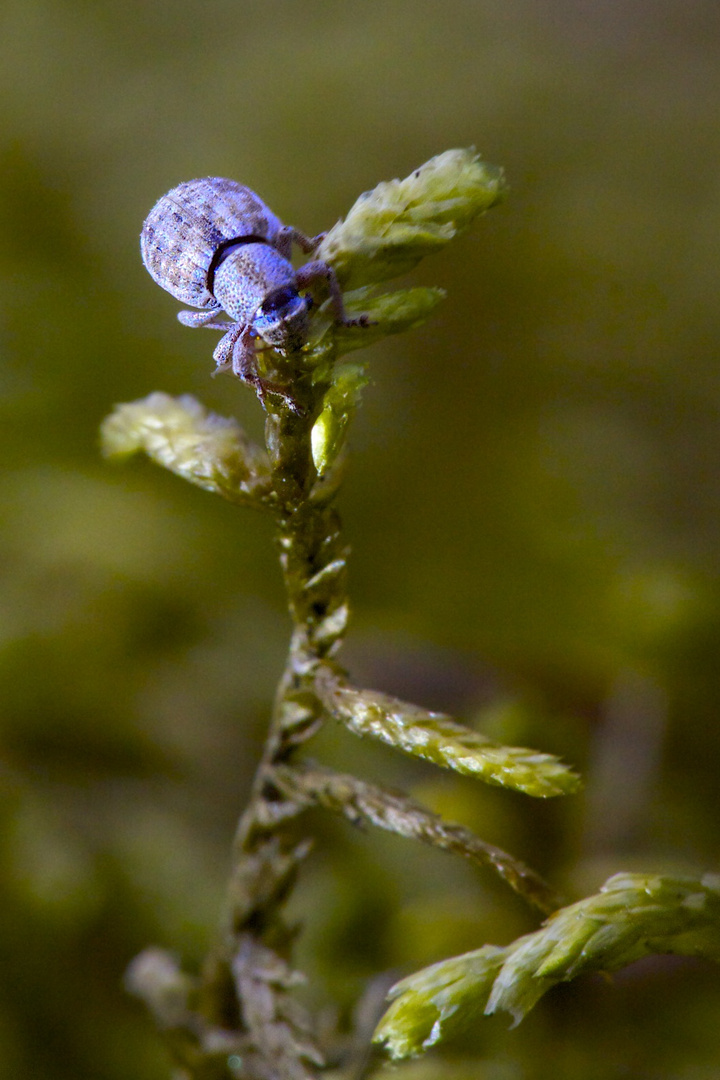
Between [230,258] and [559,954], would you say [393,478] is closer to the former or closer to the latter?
[230,258]

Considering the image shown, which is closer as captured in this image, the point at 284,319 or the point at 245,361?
the point at 284,319

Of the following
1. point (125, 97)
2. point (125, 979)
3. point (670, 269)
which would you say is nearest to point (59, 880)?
point (125, 979)

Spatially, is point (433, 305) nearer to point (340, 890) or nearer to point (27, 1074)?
point (340, 890)

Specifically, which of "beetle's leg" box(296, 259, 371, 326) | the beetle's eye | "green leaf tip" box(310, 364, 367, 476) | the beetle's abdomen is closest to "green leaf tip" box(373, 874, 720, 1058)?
"green leaf tip" box(310, 364, 367, 476)

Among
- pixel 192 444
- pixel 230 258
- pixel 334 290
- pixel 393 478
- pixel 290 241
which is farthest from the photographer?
pixel 393 478

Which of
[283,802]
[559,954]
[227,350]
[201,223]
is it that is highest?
[201,223]

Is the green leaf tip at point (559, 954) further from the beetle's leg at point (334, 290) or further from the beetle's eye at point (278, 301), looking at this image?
the beetle's eye at point (278, 301)

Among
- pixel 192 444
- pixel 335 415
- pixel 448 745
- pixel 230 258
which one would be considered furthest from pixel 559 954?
pixel 230 258
